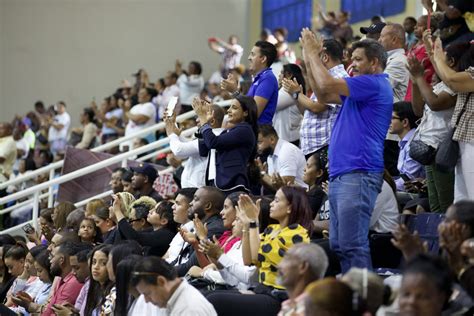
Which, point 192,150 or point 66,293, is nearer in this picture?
point 66,293

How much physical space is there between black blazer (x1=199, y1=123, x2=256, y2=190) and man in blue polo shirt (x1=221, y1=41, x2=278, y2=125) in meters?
0.54

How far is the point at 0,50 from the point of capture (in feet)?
71.4

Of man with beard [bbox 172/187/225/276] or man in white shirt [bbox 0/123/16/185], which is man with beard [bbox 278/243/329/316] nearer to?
man with beard [bbox 172/187/225/276]

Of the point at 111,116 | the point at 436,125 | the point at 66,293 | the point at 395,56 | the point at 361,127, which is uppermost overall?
the point at 395,56

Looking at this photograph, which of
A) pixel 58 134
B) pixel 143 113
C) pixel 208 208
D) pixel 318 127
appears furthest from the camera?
pixel 58 134

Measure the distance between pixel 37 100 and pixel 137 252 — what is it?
1476cm

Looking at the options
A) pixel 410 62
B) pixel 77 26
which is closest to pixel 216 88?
pixel 77 26

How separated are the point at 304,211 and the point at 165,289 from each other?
118 centimetres

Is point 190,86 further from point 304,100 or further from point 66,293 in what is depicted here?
point 66,293

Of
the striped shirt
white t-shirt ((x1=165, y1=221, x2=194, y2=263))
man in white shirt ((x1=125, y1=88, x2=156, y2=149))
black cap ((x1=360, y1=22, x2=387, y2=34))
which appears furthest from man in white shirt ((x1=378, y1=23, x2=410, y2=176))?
man in white shirt ((x1=125, y1=88, x2=156, y2=149))

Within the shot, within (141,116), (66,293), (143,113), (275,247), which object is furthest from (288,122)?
(143,113)

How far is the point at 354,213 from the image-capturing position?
6.25m

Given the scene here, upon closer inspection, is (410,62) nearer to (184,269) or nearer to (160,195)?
(184,269)

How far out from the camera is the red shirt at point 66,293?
7980 mm
